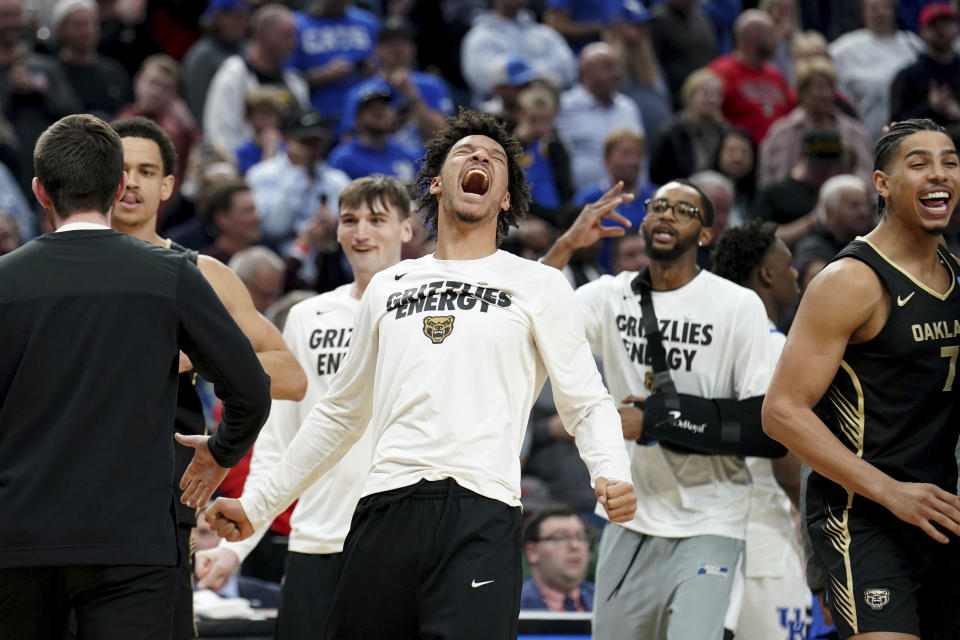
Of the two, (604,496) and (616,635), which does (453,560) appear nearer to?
(604,496)

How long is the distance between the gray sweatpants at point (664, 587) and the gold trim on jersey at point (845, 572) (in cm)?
109

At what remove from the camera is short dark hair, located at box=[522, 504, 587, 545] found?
905 cm

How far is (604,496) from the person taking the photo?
4.61m

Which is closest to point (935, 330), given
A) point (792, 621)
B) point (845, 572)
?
point (845, 572)

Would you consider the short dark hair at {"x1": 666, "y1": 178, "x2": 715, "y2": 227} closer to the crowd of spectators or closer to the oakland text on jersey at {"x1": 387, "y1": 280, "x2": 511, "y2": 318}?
the oakland text on jersey at {"x1": 387, "y1": 280, "x2": 511, "y2": 318}

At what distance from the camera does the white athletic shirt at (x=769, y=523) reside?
677 centimetres

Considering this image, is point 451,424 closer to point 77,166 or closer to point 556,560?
point 77,166

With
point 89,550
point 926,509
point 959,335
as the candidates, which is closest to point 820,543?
point 926,509

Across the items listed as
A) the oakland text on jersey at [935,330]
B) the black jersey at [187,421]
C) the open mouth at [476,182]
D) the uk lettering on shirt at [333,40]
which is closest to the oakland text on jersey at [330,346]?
the black jersey at [187,421]

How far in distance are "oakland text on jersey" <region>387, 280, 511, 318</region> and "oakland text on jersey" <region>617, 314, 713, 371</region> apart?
5.65 feet

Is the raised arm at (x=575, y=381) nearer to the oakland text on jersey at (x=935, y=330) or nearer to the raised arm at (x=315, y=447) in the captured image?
the raised arm at (x=315, y=447)

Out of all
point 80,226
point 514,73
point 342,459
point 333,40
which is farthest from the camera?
point 333,40

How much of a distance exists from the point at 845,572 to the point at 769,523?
1734 mm

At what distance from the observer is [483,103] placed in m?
14.0
